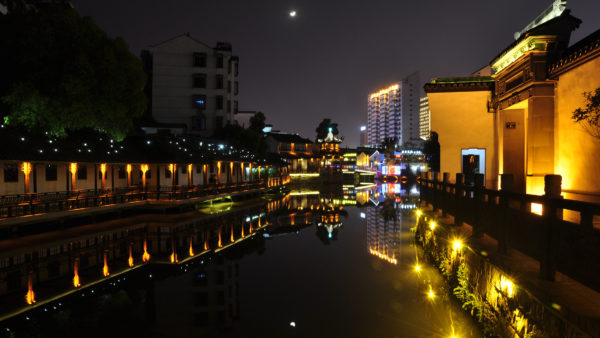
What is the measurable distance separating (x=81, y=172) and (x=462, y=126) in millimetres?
21126

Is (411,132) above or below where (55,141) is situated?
above

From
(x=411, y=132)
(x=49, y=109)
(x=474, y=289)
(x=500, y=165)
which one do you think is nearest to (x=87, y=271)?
(x=49, y=109)

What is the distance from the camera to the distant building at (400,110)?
517 ft

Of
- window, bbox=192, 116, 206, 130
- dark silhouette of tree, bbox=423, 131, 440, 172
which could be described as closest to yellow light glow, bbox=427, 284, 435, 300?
dark silhouette of tree, bbox=423, 131, 440, 172

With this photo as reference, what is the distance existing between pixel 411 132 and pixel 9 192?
155 meters

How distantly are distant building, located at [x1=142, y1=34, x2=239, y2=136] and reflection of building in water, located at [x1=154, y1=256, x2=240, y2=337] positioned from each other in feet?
109

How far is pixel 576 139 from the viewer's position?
32.6 ft

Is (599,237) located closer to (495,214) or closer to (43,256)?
(495,214)

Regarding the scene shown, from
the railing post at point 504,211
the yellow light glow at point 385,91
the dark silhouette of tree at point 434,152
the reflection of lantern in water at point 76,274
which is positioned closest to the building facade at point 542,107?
the railing post at point 504,211

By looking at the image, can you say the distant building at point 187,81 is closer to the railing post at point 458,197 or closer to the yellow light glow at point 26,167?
the yellow light glow at point 26,167

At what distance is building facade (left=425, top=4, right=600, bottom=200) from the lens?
9.45 meters

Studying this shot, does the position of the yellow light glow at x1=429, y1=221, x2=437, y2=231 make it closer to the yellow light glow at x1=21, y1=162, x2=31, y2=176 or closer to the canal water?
the canal water

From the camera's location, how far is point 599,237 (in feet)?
14.5

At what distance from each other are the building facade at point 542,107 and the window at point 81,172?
21.3 metres
